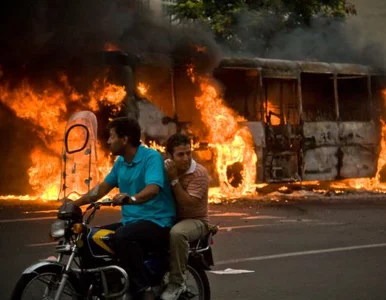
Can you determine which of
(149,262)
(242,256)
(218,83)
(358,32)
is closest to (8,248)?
(242,256)

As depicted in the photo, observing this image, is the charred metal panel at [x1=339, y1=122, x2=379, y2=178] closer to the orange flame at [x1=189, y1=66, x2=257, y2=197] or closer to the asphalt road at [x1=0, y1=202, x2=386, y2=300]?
the orange flame at [x1=189, y1=66, x2=257, y2=197]

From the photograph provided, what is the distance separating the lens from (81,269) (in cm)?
551

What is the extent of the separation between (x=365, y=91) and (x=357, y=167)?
2475 millimetres

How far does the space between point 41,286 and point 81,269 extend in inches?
11.4

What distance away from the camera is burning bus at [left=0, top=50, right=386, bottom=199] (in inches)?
704

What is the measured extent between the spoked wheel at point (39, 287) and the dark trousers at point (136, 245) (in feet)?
1.30

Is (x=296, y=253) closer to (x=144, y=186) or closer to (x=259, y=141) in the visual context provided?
(x=144, y=186)

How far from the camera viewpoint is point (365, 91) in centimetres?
A: 2325

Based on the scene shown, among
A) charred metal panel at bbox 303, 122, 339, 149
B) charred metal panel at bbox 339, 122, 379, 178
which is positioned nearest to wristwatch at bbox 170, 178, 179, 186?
charred metal panel at bbox 303, 122, 339, 149

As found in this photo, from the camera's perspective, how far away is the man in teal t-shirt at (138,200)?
215 inches

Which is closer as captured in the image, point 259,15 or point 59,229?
point 59,229

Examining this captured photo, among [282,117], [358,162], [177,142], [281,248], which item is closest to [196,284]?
[177,142]

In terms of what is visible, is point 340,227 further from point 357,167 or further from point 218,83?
point 357,167

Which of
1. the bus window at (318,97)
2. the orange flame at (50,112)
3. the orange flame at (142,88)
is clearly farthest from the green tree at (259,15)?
the orange flame at (50,112)
